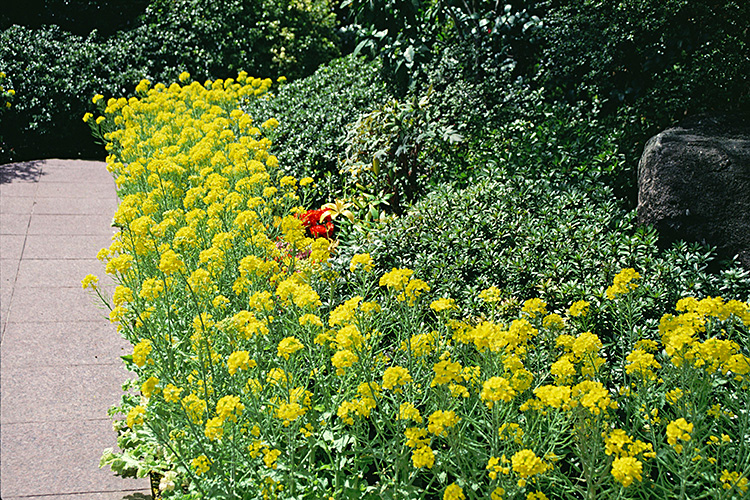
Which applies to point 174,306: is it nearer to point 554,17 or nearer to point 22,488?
point 22,488

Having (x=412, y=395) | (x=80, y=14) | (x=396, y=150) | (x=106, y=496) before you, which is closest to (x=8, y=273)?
(x=106, y=496)

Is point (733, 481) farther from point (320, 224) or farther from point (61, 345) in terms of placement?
point (61, 345)

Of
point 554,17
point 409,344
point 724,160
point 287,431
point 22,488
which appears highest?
point 554,17

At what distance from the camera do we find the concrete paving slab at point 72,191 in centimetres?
658

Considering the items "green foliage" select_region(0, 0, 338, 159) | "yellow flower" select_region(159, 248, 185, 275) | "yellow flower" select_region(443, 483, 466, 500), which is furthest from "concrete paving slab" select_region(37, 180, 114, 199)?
"yellow flower" select_region(443, 483, 466, 500)

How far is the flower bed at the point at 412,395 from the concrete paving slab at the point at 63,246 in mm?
2183

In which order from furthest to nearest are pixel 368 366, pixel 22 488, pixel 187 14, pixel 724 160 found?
1. pixel 187 14
2. pixel 724 160
3. pixel 22 488
4. pixel 368 366

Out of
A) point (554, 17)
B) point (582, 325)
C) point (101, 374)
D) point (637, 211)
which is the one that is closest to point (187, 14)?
point (554, 17)

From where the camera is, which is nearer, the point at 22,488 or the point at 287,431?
the point at 287,431

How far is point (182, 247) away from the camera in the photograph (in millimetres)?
3010

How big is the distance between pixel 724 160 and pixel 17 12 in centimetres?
1026

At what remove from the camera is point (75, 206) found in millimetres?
6258

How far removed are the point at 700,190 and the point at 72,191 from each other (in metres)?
6.13

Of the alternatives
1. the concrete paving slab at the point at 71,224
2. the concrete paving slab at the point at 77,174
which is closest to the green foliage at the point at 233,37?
the concrete paving slab at the point at 77,174
